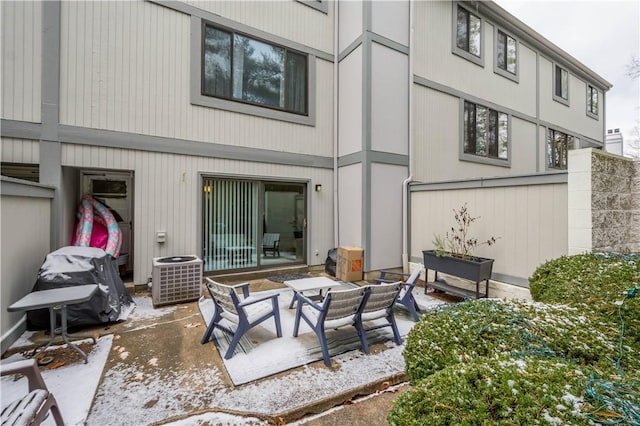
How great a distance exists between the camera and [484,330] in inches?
69.8

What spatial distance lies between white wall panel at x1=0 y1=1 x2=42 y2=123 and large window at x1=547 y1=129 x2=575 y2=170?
50.3 ft

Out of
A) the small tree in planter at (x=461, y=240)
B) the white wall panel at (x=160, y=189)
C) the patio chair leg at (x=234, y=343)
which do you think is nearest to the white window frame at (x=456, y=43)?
the small tree in planter at (x=461, y=240)

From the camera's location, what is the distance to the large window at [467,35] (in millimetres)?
8164

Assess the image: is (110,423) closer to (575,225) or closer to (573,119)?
(575,225)

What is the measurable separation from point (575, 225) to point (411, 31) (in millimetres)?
5807

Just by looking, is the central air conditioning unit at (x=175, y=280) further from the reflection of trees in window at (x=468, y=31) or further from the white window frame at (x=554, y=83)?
the white window frame at (x=554, y=83)

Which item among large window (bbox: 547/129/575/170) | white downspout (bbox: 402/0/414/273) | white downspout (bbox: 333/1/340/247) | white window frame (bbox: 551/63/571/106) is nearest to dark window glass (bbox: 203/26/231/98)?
white downspout (bbox: 333/1/340/247)

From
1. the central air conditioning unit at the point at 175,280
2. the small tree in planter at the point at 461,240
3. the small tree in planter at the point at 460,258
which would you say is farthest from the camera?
the small tree in planter at the point at 461,240

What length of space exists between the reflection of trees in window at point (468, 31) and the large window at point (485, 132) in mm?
1736

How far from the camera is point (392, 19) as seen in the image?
6.58 meters

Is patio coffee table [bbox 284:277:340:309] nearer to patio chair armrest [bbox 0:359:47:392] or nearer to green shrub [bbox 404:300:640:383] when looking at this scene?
green shrub [bbox 404:300:640:383]

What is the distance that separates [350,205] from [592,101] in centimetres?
1475

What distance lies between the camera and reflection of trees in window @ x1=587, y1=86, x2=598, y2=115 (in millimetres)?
12536

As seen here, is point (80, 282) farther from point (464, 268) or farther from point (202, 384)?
point (464, 268)
